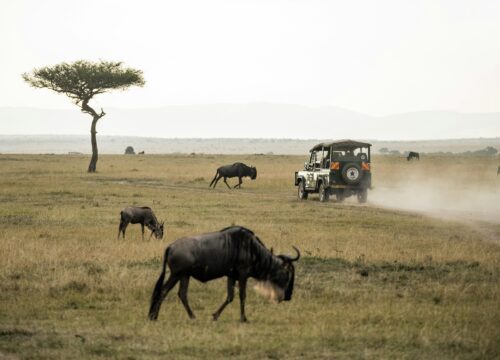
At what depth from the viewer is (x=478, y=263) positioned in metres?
16.6

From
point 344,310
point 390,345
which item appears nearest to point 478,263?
point 344,310

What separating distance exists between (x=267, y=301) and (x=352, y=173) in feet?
68.1

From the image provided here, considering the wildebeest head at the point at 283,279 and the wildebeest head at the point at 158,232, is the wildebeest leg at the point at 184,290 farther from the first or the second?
the wildebeest head at the point at 158,232

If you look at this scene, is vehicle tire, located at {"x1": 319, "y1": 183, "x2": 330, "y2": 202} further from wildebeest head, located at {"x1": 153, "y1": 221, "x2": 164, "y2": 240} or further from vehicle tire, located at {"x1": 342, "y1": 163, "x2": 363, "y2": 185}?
wildebeest head, located at {"x1": 153, "y1": 221, "x2": 164, "y2": 240}

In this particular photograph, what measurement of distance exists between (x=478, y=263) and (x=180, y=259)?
27.0 feet

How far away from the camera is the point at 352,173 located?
33094 mm

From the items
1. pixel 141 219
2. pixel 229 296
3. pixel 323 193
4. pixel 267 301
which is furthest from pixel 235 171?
pixel 229 296

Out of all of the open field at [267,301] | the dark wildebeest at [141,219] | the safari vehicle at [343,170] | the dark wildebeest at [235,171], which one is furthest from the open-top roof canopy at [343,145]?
the dark wildebeest at [141,219]

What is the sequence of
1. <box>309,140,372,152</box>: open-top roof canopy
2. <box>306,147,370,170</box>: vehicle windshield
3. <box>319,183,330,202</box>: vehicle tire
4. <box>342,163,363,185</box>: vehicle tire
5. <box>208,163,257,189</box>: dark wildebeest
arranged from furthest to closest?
<box>208,163,257,189</box>: dark wildebeest < <box>319,183,330,202</box>: vehicle tire < <box>306,147,370,170</box>: vehicle windshield < <box>309,140,372,152</box>: open-top roof canopy < <box>342,163,363,185</box>: vehicle tire

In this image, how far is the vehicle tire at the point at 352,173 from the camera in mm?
32938

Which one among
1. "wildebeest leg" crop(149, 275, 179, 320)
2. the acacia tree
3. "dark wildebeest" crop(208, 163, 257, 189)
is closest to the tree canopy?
the acacia tree

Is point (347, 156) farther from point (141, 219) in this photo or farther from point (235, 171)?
point (141, 219)

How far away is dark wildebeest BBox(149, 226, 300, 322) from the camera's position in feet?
35.7

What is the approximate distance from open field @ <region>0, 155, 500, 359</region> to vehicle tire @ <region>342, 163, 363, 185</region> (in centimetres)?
312
